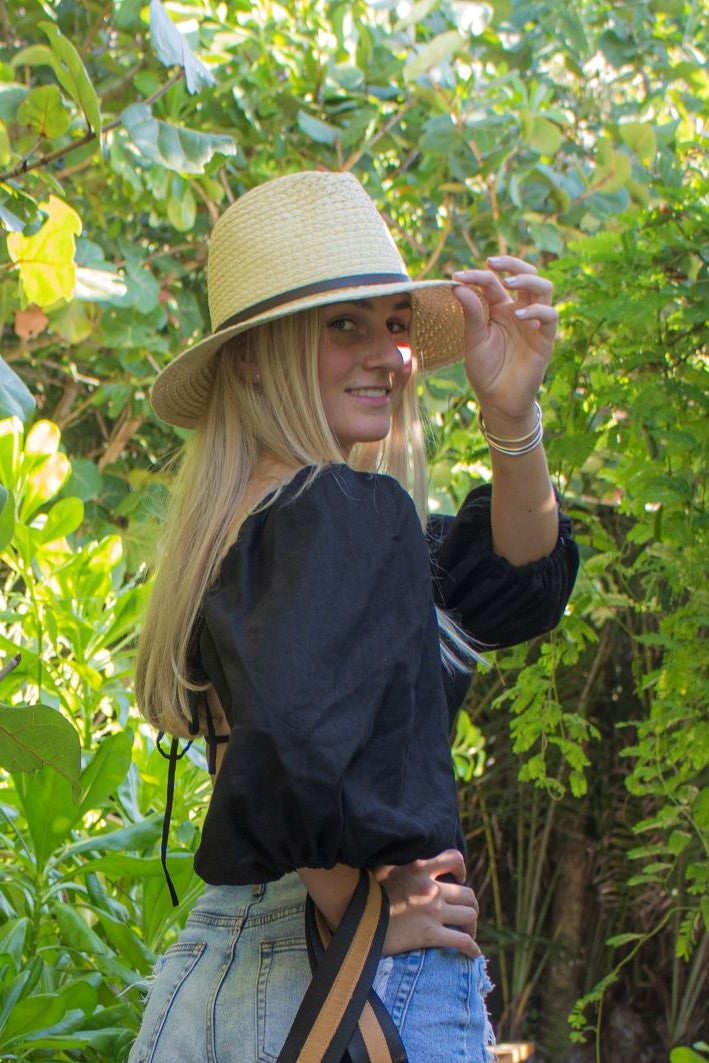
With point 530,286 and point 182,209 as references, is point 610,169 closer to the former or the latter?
point 182,209

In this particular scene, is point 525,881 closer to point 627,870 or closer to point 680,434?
point 627,870

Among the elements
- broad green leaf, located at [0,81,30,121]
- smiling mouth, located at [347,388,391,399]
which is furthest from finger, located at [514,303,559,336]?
broad green leaf, located at [0,81,30,121]

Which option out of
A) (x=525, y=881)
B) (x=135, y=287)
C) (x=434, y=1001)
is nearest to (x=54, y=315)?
(x=135, y=287)

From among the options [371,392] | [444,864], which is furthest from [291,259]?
[444,864]

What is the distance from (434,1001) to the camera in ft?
4.50

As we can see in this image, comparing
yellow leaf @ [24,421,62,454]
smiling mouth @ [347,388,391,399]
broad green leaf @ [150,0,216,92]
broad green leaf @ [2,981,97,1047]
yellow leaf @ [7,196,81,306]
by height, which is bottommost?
broad green leaf @ [2,981,97,1047]

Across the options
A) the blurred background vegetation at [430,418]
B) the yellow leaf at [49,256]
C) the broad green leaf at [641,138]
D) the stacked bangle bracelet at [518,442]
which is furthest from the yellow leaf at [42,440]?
the broad green leaf at [641,138]

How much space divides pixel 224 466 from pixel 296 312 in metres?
0.22

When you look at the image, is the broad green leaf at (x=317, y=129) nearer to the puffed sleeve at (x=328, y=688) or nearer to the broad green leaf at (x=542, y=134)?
the broad green leaf at (x=542, y=134)

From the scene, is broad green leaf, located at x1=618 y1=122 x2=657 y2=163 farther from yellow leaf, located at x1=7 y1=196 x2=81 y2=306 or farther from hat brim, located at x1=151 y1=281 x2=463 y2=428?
yellow leaf, located at x1=7 y1=196 x2=81 y2=306

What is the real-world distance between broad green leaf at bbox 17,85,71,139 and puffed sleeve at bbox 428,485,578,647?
2.84 feet

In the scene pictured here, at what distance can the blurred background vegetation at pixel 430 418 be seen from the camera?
2.05 meters

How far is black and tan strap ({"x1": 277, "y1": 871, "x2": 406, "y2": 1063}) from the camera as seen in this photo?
1277mm

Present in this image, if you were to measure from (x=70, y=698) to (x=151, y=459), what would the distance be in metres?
1.52
